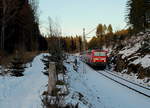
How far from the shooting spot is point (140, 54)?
2536 centimetres

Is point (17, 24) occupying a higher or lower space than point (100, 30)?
lower

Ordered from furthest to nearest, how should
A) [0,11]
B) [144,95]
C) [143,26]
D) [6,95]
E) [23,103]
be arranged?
[143,26]
[0,11]
[144,95]
[6,95]
[23,103]

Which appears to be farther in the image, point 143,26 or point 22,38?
point 143,26

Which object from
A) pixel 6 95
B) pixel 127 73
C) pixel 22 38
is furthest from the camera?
pixel 22 38

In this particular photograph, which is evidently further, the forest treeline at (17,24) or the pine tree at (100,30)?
the pine tree at (100,30)

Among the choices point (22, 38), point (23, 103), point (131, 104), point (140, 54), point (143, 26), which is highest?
point (143, 26)

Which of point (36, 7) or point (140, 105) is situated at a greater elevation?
point (36, 7)

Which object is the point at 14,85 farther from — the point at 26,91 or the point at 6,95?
the point at 6,95

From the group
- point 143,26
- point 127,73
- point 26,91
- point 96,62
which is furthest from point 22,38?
point 26,91

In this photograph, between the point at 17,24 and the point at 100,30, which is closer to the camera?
the point at 17,24

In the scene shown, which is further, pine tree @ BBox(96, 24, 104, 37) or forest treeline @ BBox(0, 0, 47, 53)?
pine tree @ BBox(96, 24, 104, 37)

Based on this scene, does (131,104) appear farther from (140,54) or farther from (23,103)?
(140,54)

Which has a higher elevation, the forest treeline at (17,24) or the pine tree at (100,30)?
the pine tree at (100,30)

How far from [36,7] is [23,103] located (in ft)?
126
